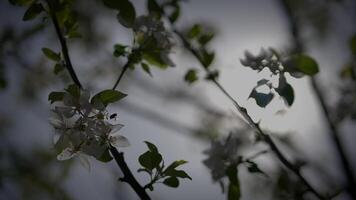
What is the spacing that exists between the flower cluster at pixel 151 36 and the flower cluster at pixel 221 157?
0.41 m

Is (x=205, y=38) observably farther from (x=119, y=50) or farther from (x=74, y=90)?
(x=74, y=90)

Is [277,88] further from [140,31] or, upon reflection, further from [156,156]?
[140,31]

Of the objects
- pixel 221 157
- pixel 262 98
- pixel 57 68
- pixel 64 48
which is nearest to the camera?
pixel 262 98

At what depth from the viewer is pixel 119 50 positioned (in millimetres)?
1157

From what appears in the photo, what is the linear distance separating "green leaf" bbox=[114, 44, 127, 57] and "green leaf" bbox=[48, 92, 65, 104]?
28 cm

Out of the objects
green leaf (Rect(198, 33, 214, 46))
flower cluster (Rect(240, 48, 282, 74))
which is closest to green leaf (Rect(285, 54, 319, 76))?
flower cluster (Rect(240, 48, 282, 74))

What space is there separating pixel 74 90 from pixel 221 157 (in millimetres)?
671

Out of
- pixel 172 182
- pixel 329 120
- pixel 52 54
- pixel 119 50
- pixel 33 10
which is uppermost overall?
pixel 33 10

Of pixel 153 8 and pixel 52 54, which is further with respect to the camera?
pixel 153 8

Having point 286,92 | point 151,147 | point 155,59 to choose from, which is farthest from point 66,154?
point 286,92

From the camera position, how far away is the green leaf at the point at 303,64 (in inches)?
35.9

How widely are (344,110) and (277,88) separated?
1.19 m

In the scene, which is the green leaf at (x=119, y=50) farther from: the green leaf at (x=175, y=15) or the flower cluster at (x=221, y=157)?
the flower cluster at (x=221, y=157)

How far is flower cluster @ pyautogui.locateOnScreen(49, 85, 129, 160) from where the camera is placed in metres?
0.90
